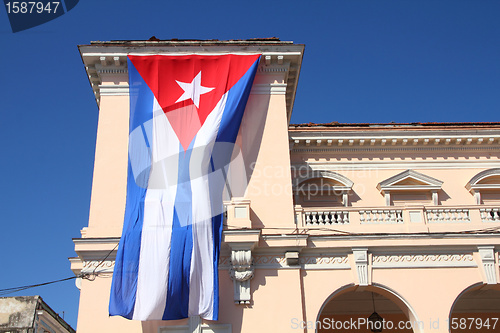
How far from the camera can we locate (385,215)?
17.8 m

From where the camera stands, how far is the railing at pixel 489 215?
17.7 metres

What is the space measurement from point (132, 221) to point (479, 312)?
12634 mm

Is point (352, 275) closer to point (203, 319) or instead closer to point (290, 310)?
point (290, 310)

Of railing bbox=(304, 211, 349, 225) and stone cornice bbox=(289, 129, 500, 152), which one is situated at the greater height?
stone cornice bbox=(289, 129, 500, 152)

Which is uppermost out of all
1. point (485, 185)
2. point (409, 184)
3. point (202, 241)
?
point (409, 184)

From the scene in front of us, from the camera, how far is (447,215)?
17.8 m

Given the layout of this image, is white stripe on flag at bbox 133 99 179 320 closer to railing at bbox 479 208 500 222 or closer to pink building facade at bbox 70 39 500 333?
pink building facade at bbox 70 39 500 333

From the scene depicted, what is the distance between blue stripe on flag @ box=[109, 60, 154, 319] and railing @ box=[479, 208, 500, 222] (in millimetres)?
A: 10032

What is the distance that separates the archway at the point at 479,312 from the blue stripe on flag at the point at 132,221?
1138 cm

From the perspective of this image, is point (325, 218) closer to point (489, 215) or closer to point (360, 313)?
point (489, 215)

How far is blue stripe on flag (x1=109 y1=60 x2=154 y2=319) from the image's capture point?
50.6 ft

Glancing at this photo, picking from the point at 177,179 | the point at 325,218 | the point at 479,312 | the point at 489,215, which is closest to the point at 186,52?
the point at 177,179

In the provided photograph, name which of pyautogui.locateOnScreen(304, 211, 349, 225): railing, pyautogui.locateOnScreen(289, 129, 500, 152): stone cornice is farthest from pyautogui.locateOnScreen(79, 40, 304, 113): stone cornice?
pyautogui.locateOnScreen(304, 211, 349, 225): railing

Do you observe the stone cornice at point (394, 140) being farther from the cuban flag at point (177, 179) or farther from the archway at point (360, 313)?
the archway at point (360, 313)
